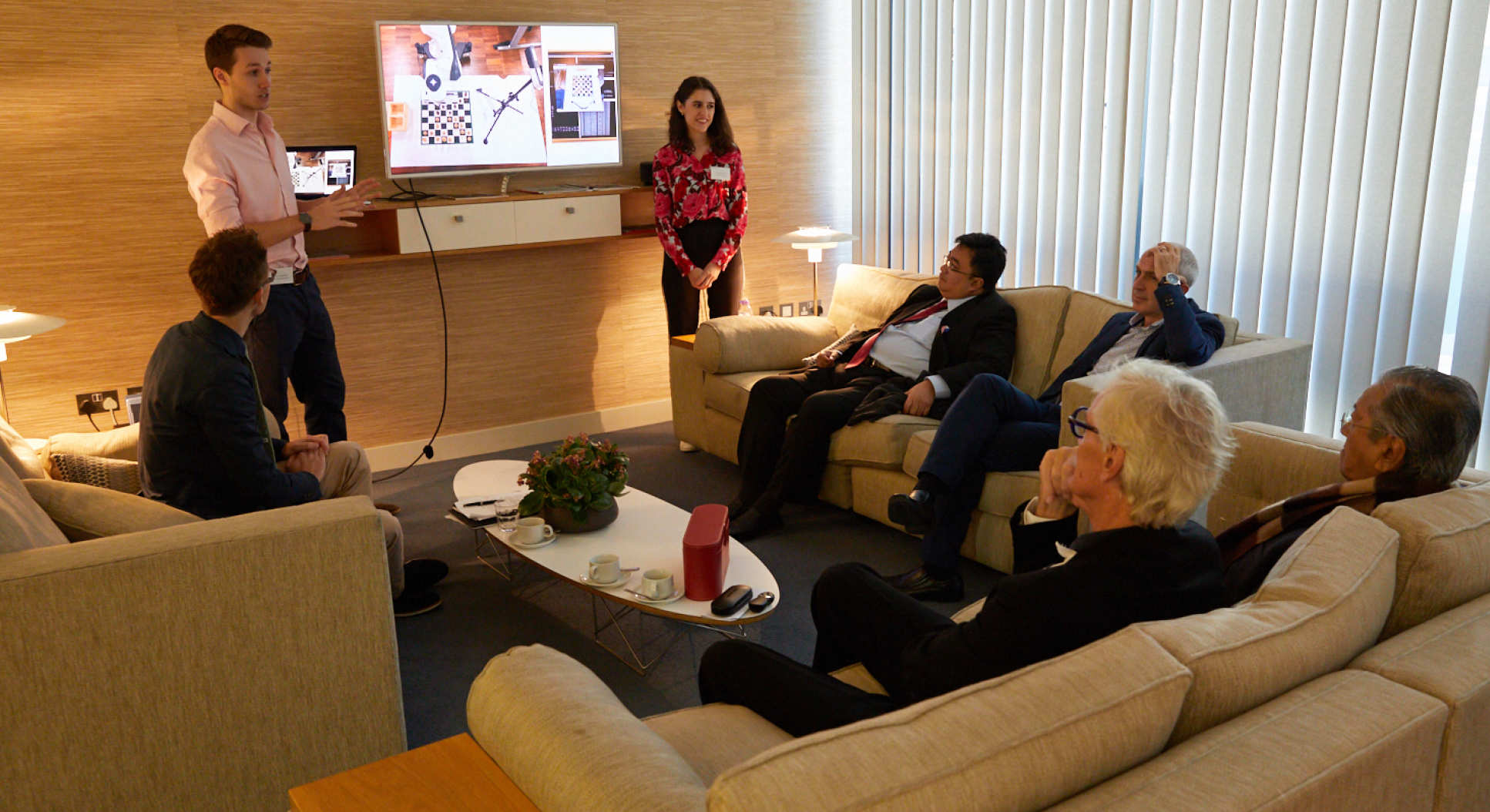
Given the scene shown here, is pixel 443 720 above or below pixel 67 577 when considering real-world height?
below

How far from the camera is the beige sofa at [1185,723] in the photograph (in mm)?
1191

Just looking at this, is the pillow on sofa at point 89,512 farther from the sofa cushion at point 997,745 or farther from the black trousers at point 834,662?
the sofa cushion at point 997,745

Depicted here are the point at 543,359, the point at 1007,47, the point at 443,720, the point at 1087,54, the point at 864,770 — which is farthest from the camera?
the point at 543,359

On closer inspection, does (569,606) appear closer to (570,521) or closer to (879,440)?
(570,521)

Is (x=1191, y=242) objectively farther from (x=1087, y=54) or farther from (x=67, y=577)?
(x=67, y=577)

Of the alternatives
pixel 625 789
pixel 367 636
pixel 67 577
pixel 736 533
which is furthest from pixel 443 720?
pixel 625 789

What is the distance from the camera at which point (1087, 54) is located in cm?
443

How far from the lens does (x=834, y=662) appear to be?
2229 mm

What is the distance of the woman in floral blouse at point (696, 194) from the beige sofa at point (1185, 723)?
3530 millimetres

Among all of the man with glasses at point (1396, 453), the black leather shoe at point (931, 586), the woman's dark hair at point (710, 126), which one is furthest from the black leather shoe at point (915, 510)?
the woman's dark hair at point (710, 126)

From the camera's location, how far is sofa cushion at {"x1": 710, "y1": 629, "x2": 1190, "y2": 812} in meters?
1.13

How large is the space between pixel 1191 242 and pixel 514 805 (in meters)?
3.56

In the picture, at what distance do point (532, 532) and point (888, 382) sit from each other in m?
1.64

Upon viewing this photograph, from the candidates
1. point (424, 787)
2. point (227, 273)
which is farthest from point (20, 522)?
point (424, 787)
